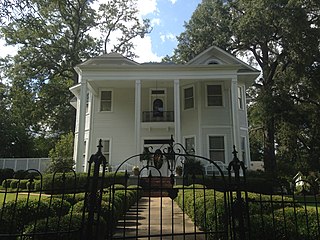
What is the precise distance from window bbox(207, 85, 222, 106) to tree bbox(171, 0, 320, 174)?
4.03 metres

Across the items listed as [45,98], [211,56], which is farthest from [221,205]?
[45,98]

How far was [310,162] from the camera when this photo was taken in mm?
21812

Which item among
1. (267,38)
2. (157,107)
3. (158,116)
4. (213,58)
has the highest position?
(267,38)

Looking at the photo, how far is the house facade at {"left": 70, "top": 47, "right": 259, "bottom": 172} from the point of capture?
17000mm

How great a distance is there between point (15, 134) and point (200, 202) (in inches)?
1127

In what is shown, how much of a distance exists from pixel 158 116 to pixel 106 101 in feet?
12.8

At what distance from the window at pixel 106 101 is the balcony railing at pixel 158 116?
8.29 ft

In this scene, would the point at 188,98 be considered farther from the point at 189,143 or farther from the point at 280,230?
the point at 280,230

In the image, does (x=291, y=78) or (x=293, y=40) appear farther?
(x=291, y=78)

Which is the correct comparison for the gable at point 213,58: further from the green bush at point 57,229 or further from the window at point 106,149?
the green bush at point 57,229

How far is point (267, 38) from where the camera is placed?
Result: 21891 millimetres

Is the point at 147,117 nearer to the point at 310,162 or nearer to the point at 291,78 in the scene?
the point at 291,78

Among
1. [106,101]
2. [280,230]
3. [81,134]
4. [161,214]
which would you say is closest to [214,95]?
[106,101]

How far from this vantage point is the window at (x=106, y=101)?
63.6 feet
